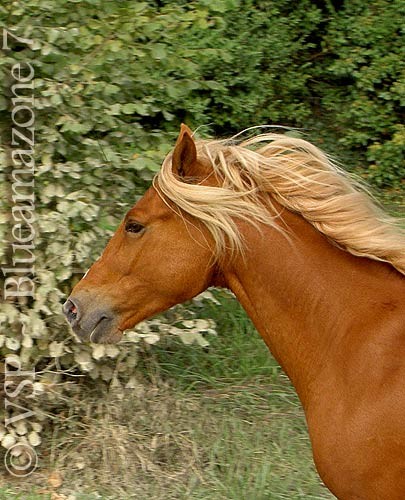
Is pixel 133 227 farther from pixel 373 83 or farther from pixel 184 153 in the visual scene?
pixel 373 83

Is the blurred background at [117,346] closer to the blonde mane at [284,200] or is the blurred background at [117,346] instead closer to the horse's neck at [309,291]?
the horse's neck at [309,291]

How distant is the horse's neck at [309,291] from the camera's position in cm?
273

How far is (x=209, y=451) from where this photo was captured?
4.21 metres

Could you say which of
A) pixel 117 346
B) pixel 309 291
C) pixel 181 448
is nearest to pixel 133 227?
pixel 309 291

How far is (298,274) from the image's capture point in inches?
110

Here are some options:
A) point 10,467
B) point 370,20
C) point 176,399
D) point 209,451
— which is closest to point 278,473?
point 209,451

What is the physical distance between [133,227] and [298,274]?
1.92 feet

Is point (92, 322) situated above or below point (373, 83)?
above

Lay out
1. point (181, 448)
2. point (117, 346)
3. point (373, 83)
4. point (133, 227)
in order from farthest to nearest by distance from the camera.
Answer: point (373, 83)
point (117, 346)
point (181, 448)
point (133, 227)

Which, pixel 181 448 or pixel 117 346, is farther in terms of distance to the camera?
pixel 117 346

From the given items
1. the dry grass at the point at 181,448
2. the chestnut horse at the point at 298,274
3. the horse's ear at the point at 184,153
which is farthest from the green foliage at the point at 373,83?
the horse's ear at the point at 184,153

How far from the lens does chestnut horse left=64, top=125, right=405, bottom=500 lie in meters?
2.59

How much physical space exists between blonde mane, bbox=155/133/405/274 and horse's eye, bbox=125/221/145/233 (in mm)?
146

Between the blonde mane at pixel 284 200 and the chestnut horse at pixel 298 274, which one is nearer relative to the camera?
the chestnut horse at pixel 298 274
